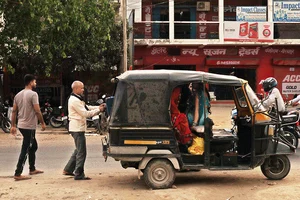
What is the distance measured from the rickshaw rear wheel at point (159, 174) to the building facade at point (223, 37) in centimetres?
Answer: 1682

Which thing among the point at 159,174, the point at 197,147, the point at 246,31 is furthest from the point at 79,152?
the point at 246,31

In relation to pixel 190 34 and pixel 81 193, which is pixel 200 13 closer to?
pixel 190 34

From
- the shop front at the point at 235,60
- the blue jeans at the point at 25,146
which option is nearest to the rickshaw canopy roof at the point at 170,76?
the blue jeans at the point at 25,146

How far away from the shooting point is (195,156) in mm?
6602

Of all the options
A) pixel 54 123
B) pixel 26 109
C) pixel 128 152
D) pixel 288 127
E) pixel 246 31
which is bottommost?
pixel 54 123

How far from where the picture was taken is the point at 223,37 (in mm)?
22984

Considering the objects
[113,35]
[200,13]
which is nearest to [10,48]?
[113,35]

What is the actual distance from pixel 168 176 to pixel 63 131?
423 inches

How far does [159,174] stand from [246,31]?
17837mm

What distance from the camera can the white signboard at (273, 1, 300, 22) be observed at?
23.5 meters

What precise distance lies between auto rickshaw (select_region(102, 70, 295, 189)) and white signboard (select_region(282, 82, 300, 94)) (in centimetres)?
1845

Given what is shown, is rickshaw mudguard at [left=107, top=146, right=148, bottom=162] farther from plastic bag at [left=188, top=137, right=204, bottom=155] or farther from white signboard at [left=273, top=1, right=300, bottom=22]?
white signboard at [left=273, top=1, right=300, bottom=22]

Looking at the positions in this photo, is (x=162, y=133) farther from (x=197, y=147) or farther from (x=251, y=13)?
(x=251, y=13)

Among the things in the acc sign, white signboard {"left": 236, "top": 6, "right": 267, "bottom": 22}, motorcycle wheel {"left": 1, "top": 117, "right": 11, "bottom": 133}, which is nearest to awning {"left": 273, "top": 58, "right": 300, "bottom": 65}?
the acc sign
